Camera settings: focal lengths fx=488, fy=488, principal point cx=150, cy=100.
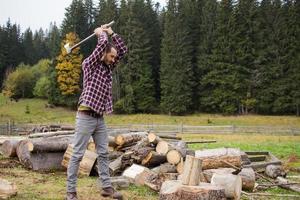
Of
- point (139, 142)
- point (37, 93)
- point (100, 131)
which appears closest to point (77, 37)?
point (37, 93)

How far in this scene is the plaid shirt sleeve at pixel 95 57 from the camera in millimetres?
7289

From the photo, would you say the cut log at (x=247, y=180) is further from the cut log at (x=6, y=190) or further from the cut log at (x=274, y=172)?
the cut log at (x=6, y=190)

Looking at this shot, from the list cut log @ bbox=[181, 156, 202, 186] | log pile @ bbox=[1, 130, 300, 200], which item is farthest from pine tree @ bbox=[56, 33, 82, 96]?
cut log @ bbox=[181, 156, 202, 186]

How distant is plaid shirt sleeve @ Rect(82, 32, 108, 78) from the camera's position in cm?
729

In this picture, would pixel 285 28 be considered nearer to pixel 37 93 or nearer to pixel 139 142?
pixel 37 93

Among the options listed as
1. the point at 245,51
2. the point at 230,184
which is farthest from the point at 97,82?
the point at 245,51

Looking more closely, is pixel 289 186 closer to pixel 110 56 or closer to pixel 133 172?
pixel 133 172

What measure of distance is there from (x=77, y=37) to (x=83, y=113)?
59.6 meters

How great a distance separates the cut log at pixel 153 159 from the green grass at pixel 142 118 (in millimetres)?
37494

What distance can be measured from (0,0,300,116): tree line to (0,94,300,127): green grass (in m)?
2.01

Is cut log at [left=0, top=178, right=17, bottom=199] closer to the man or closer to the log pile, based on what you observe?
the man

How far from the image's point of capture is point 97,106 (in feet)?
23.5

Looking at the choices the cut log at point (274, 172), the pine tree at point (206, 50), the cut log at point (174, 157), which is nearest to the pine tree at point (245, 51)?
the pine tree at point (206, 50)

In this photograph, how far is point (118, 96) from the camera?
59.7m
